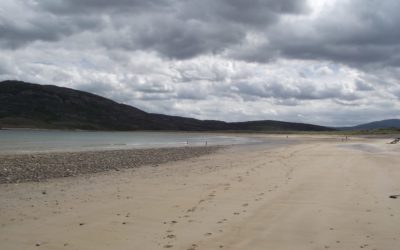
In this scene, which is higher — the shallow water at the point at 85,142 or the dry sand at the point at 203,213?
the shallow water at the point at 85,142

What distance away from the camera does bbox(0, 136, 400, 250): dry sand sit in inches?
346

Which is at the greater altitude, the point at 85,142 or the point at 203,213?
the point at 85,142

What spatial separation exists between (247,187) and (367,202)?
14.2 feet

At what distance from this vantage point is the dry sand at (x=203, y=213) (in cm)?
879

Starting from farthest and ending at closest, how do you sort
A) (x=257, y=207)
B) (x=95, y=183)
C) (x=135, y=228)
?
(x=95, y=183) → (x=257, y=207) → (x=135, y=228)

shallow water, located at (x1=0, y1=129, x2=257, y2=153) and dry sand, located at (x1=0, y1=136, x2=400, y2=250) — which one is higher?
shallow water, located at (x1=0, y1=129, x2=257, y2=153)

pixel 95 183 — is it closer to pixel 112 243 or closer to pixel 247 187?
pixel 247 187

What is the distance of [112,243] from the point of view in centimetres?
869

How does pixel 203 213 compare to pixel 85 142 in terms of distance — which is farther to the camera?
pixel 85 142

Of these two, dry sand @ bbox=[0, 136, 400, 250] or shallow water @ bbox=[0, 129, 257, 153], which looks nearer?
dry sand @ bbox=[0, 136, 400, 250]

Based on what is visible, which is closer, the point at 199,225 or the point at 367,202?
the point at 199,225

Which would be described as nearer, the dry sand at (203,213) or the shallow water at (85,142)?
the dry sand at (203,213)

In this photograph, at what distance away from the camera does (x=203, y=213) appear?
11328 mm

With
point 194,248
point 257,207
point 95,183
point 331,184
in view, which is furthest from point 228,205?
point 95,183
